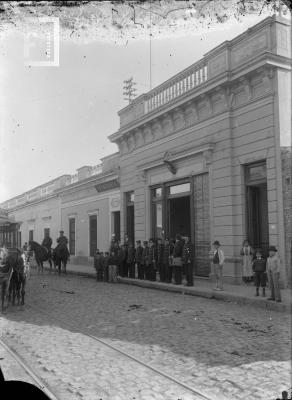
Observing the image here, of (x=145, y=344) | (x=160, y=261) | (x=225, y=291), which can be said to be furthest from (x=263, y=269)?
(x=145, y=344)

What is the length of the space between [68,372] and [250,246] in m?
8.41

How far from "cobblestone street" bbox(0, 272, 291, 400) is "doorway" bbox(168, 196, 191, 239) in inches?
202

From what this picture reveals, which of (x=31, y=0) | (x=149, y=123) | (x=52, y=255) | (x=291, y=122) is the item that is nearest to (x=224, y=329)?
(x=52, y=255)

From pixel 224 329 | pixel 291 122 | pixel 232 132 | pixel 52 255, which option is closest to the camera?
pixel 291 122

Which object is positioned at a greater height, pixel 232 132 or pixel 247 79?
pixel 247 79

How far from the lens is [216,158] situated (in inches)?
454

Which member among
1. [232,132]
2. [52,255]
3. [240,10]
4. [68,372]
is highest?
[232,132]

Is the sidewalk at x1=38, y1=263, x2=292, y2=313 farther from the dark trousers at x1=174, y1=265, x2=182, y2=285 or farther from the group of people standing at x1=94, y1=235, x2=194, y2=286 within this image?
the group of people standing at x1=94, y1=235, x2=194, y2=286

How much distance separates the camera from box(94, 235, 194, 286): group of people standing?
11.0m

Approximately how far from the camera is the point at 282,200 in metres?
9.14

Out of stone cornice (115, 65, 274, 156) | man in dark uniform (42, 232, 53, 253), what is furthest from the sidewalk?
stone cornice (115, 65, 274, 156)

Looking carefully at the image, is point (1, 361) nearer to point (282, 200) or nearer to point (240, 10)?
point (240, 10)

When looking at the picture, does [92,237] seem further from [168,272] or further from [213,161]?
[213,161]

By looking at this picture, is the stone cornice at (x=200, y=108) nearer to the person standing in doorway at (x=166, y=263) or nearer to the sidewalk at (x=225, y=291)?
the person standing in doorway at (x=166, y=263)
